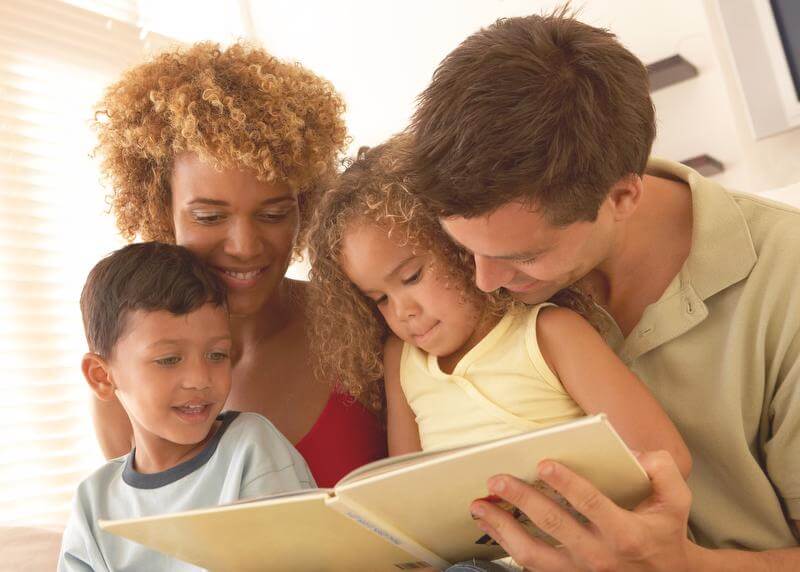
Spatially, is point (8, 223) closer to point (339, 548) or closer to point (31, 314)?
point (31, 314)

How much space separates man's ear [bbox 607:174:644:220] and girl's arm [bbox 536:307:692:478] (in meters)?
0.21

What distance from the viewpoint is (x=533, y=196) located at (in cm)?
128

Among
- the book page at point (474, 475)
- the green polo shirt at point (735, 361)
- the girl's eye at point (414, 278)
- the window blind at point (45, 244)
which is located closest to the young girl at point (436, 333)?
the girl's eye at point (414, 278)

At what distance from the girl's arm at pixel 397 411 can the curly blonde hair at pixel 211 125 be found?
0.41 meters

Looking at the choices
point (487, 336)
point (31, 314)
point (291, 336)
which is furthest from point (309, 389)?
point (31, 314)

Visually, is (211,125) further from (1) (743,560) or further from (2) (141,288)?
(1) (743,560)

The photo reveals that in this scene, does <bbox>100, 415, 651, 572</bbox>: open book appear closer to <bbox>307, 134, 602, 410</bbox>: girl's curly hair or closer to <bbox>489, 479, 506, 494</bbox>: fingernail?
<bbox>489, 479, 506, 494</bbox>: fingernail

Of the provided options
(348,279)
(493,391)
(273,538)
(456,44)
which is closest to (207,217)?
(348,279)

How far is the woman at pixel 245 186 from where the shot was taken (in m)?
1.84

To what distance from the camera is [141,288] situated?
1.71m

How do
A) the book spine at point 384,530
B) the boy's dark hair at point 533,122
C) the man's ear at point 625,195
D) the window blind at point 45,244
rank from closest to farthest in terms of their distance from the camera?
the book spine at point 384,530, the boy's dark hair at point 533,122, the man's ear at point 625,195, the window blind at point 45,244

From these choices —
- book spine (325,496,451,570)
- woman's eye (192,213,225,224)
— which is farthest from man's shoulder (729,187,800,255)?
woman's eye (192,213,225,224)

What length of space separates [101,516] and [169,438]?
0.68 feet

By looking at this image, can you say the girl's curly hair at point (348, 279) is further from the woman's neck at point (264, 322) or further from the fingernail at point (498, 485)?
the fingernail at point (498, 485)
